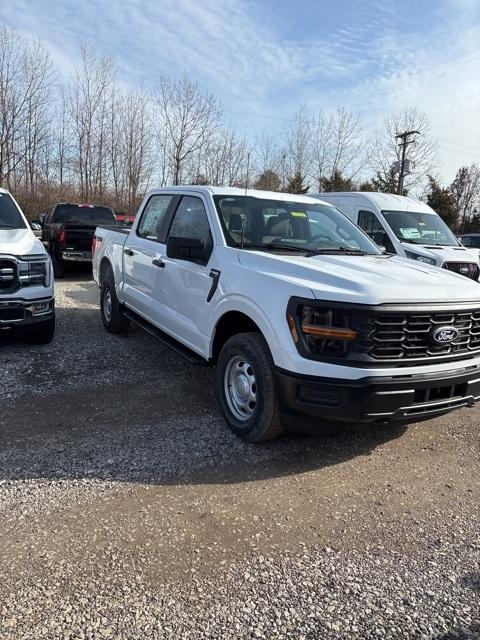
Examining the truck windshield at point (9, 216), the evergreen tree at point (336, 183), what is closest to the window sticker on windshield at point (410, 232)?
the truck windshield at point (9, 216)

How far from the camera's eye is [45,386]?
5.03 metres

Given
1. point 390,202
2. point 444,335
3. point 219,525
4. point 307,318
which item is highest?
point 390,202

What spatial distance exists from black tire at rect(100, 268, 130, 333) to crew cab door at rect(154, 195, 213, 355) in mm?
1657

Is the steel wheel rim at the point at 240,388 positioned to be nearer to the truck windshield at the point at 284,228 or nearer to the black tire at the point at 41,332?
the truck windshield at the point at 284,228

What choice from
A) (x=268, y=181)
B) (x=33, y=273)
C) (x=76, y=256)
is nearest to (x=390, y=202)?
(x=76, y=256)

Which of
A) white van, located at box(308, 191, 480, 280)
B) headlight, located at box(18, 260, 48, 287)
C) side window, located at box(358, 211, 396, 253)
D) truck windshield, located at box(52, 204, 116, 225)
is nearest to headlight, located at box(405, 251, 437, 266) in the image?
white van, located at box(308, 191, 480, 280)

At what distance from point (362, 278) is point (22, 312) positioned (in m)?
4.13

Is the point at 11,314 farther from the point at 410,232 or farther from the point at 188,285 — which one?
the point at 410,232

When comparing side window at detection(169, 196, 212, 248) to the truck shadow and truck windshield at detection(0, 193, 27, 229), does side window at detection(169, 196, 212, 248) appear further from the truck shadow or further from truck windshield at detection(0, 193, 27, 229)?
truck windshield at detection(0, 193, 27, 229)

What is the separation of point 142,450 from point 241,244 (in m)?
1.91

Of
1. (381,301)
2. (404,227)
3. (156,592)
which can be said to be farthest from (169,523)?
(404,227)

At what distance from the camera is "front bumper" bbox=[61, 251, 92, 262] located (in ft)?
39.7

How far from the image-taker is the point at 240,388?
4031 millimetres

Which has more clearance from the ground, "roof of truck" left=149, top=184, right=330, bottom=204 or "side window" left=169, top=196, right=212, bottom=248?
"roof of truck" left=149, top=184, right=330, bottom=204
